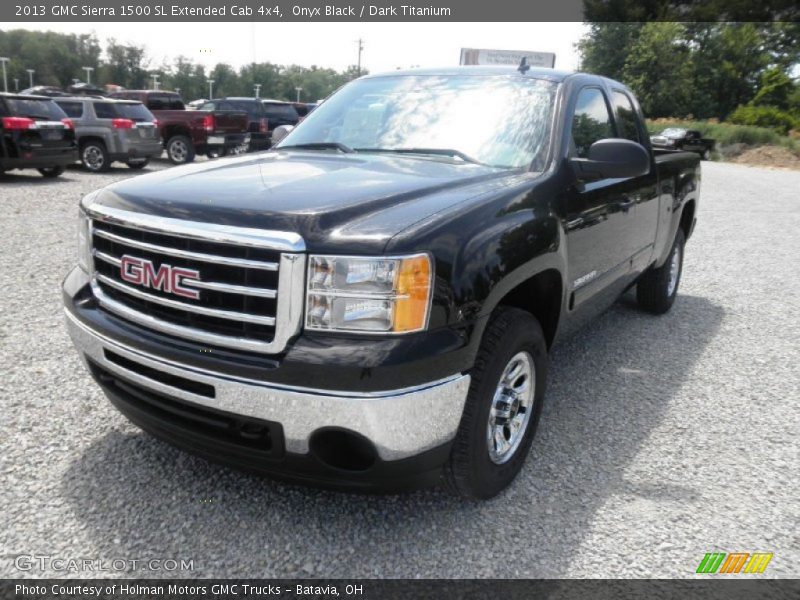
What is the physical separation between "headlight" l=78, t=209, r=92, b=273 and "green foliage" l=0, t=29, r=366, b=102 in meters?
86.4

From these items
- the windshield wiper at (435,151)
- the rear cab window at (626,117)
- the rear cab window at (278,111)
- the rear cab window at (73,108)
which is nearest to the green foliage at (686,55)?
the rear cab window at (278,111)

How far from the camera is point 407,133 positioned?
11.6ft

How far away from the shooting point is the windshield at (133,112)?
14914mm

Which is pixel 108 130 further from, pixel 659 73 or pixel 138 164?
pixel 659 73

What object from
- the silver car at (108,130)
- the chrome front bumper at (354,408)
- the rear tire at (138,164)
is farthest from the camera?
the rear tire at (138,164)

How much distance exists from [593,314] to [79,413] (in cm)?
297

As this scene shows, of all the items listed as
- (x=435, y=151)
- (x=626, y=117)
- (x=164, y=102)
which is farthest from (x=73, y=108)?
(x=435, y=151)

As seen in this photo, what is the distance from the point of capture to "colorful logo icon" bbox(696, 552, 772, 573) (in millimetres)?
2514

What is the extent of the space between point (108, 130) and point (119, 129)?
0.86 feet

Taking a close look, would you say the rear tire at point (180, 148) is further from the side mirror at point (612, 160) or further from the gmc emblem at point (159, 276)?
the gmc emblem at point (159, 276)

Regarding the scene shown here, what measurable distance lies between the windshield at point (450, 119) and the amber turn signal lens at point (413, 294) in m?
1.20

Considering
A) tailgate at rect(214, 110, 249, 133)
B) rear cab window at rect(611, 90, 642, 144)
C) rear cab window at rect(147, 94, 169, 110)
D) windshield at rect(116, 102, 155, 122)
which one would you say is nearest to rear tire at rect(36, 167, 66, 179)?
windshield at rect(116, 102, 155, 122)

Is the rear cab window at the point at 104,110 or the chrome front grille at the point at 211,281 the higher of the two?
the chrome front grille at the point at 211,281

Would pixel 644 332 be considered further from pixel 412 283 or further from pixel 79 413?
pixel 79 413
